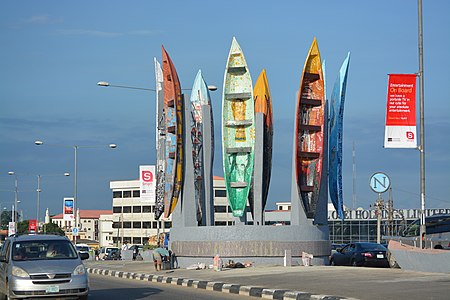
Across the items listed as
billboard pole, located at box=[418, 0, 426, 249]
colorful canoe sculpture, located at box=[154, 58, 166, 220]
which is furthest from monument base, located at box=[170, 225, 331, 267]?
billboard pole, located at box=[418, 0, 426, 249]

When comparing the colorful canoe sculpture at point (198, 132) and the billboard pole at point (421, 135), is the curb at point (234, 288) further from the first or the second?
the billboard pole at point (421, 135)

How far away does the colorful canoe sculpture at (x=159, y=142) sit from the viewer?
3647cm

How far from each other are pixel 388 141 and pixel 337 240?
74.0 meters

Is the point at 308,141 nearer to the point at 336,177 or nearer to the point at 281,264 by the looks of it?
the point at 336,177

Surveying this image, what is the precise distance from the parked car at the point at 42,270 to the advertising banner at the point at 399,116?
9.50 m

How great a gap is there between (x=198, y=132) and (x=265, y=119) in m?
2.94

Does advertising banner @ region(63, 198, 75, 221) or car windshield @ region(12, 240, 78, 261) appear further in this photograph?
advertising banner @ region(63, 198, 75, 221)

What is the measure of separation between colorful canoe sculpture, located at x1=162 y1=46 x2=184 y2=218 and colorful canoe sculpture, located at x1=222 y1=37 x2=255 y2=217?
201 cm

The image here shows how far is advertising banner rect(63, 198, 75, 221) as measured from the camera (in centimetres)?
6175

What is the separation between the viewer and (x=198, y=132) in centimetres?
3500

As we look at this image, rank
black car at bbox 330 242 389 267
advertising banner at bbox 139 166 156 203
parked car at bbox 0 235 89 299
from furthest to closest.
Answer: advertising banner at bbox 139 166 156 203 < black car at bbox 330 242 389 267 < parked car at bbox 0 235 89 299

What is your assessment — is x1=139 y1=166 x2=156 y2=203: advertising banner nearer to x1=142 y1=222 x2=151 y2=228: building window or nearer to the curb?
the curb

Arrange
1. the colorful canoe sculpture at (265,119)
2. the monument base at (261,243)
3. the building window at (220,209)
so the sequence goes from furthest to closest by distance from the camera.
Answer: the building window at (220,209), the colorful canoe sculpture at (265,119), the monument base at (261,243)

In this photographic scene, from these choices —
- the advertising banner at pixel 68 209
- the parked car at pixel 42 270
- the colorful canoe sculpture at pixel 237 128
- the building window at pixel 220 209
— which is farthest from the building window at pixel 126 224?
the parked car at pixel 42 270
